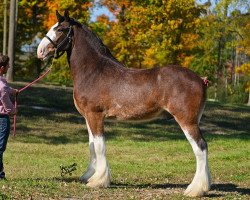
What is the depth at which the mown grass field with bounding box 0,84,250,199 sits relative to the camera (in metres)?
9.14

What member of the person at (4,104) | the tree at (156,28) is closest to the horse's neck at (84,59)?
the person at (4,104)

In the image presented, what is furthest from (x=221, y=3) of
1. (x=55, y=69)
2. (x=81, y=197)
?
(x=81, y=197)

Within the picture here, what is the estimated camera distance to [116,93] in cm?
926

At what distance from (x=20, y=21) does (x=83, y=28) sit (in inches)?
1419

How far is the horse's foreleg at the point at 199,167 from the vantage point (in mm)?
8805

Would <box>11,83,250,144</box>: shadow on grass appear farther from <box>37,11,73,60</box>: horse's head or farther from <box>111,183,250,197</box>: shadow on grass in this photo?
<box>37,11,73,60</box>: horse's head

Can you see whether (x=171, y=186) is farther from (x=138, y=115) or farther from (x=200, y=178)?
(x=138, y=115)

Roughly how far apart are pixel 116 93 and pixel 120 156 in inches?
264

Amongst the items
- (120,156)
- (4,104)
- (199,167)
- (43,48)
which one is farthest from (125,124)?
(199,167)

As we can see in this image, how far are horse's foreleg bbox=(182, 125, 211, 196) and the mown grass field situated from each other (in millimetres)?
251

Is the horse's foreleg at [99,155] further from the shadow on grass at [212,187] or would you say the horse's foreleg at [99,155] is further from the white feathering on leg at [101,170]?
the shadow on grass at [212,187]

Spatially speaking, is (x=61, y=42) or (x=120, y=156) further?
(x=120, y=156)

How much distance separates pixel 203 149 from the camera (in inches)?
351

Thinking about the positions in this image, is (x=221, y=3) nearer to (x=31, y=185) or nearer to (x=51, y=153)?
(x=51, y=153)
